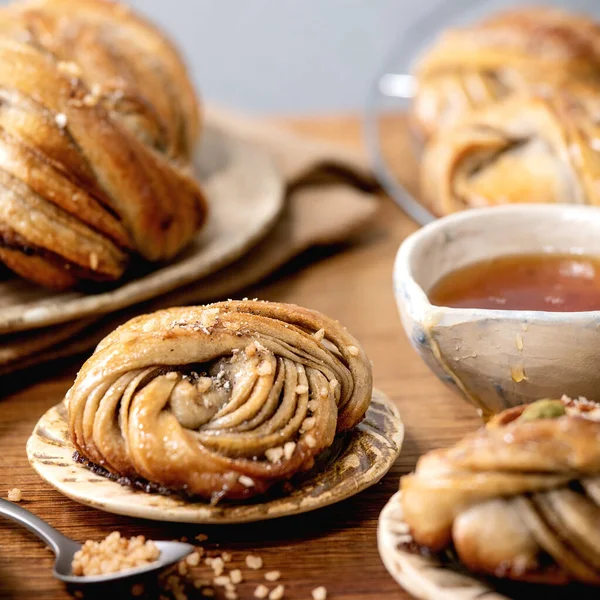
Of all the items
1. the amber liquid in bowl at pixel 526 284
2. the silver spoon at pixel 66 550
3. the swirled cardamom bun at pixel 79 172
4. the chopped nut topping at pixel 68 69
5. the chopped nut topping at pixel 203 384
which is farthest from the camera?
the chopped nut topping at pixel 68 69

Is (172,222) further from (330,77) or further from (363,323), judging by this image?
(330,77)

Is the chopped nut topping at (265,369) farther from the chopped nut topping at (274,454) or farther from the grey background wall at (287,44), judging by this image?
the grey background wall at (287,44)

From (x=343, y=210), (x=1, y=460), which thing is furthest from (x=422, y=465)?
(x=343, y=210)

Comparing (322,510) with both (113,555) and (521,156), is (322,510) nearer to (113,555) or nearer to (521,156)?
(113,555)

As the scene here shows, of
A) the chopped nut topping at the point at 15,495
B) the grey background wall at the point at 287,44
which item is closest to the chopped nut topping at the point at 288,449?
the chopped nut topping at the point at 15,495

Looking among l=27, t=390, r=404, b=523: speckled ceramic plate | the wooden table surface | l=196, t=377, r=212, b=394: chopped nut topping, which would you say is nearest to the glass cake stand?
the wooden table surface

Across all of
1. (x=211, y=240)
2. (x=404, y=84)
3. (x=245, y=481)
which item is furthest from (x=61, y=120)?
(x=404, y=84)

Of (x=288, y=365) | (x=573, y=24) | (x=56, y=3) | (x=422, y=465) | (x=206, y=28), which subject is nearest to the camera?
(x=422, y=465)
